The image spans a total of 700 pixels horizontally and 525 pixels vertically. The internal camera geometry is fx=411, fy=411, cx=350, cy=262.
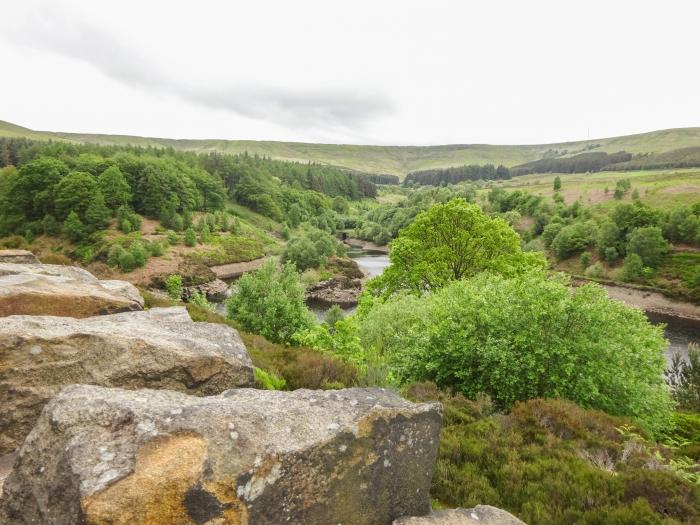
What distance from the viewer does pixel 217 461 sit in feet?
16.2

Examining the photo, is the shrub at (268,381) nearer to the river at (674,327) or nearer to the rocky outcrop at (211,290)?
the river at (674,327)

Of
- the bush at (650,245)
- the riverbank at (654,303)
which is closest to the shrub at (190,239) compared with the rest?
the riverbank at (654,303)

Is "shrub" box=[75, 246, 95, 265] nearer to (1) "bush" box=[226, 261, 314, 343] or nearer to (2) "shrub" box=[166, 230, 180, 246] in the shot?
(2) "shrub" box=[166, 230, 180, 246]

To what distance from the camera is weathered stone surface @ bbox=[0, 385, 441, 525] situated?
15.2ft

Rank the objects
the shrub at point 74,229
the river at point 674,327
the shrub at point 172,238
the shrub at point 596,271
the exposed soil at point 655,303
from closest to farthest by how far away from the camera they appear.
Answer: the river at point 674,327
the exposed soil at point 655,303
the shrub at point 596,271
the shrub at point 74,229
the shrub at point 172,238

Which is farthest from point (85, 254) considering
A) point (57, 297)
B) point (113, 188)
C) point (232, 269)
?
point (57, 297)

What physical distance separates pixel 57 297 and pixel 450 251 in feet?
91.2

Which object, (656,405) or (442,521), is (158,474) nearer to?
(442,521)

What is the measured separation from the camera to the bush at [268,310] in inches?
1272

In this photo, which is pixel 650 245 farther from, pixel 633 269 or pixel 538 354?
pixel 538 354

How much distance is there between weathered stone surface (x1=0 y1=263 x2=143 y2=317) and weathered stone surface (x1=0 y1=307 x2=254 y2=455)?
2379 millimetres

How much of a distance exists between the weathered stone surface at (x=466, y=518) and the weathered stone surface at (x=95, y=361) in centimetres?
473

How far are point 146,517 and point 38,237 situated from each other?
378 ft

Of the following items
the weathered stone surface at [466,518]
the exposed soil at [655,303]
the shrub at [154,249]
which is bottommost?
the exposed soil at [655,303]
